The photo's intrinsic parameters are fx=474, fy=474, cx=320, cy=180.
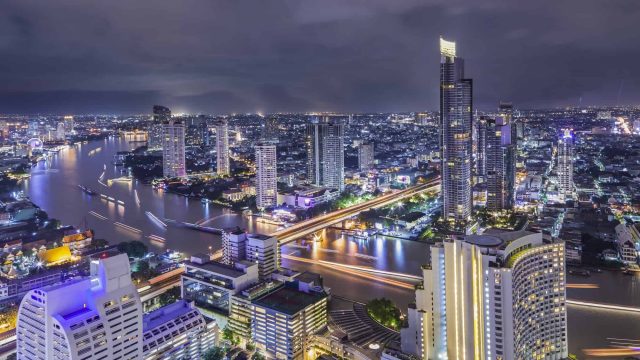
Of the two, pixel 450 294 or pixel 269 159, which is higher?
pixel 269 159

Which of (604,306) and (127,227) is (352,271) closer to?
(604,306)

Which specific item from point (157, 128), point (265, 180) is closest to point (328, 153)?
point (265, 180)

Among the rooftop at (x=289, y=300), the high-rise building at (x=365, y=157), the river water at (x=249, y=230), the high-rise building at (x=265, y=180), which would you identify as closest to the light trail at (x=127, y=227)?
the river water at (x=249, y=230)

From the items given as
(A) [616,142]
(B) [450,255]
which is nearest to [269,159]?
(B) [450,255]

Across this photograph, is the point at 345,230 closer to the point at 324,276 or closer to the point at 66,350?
the point at 324,276

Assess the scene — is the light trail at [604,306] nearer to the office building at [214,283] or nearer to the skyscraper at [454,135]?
the office building at [214,283]

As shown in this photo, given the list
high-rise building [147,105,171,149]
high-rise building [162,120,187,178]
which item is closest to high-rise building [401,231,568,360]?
high-rise building [162,120,187,178]
